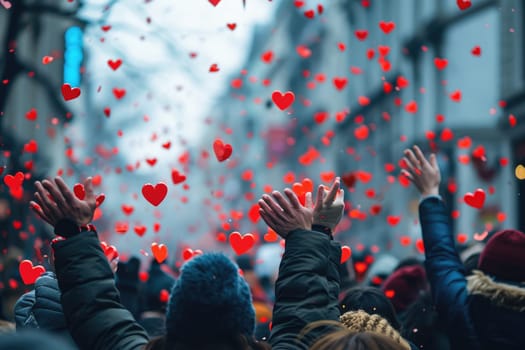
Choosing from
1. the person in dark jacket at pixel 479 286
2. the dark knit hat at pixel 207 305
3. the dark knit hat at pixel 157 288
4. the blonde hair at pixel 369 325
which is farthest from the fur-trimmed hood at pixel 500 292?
the dark knit hat at pixel 157 288

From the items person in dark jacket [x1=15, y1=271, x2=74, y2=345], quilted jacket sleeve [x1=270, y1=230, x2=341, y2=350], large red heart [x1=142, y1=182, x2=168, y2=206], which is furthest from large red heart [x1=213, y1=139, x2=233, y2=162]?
quilted jacket sleeve [x1=270, y1=230, x2=341, y2=350]

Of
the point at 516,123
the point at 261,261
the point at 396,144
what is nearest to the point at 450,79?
the point at 396,144

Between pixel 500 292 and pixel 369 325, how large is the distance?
91 cm

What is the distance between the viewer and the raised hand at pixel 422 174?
438 centimetres

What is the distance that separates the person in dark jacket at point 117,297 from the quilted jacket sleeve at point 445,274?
4.89ft

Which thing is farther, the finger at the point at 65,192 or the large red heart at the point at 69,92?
the large red heart at the point at 69,92

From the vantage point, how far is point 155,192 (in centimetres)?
512

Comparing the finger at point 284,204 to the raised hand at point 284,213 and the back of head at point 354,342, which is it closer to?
the raised hand at point 284,213

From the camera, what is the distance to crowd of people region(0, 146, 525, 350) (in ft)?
8.70

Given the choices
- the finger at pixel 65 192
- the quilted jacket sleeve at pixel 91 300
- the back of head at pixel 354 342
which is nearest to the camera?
the back of head at pixel 354 342

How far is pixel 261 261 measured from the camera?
842 cm

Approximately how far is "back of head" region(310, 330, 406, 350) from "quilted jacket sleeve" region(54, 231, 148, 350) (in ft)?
2.12

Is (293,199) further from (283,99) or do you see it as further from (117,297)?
(283,99)

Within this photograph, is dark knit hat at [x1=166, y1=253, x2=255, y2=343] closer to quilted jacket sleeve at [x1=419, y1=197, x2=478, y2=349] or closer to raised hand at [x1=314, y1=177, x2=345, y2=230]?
raised hand at [x1=314, y1=177, x2=345, y2=230]
